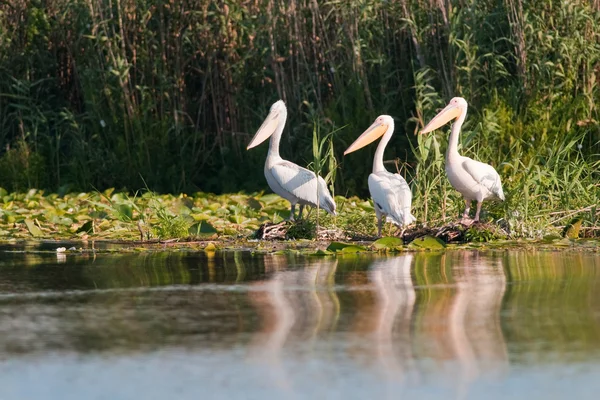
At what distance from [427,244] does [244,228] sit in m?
2.17

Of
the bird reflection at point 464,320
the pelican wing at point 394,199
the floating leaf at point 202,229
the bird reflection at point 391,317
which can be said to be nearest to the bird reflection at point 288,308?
the bird reflection at point 391,317

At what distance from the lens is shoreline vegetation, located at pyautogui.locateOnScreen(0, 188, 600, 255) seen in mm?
8875

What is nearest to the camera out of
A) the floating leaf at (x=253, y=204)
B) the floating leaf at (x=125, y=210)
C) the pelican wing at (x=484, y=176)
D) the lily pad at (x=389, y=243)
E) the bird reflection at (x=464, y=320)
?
the bird reflection at (x=464, y=320)

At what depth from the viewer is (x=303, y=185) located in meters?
9.71

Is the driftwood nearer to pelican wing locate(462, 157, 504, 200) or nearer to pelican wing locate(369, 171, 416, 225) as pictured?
pelican wing locate(369, 171, 416, 225)

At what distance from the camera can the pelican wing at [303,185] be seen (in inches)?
376

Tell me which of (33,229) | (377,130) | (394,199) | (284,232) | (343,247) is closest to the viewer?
(343,247)

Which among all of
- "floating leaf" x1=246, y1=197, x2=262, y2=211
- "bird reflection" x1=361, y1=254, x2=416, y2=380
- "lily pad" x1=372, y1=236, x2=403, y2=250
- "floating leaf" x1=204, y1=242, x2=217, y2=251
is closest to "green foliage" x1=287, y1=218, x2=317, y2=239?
"floating leaf" x1=204, y1=242, x2=217, y2=251

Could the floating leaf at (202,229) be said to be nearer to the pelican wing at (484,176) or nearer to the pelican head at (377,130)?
the pelican head at (377,130)

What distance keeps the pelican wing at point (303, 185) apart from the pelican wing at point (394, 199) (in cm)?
46

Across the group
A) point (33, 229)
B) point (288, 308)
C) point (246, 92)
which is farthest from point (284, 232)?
point (246, 92)

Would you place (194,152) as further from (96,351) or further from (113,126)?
(96,351)

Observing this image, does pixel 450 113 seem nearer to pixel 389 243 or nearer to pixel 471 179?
pixel 471 179

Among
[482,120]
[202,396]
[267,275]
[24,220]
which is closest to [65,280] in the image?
[267,275]
